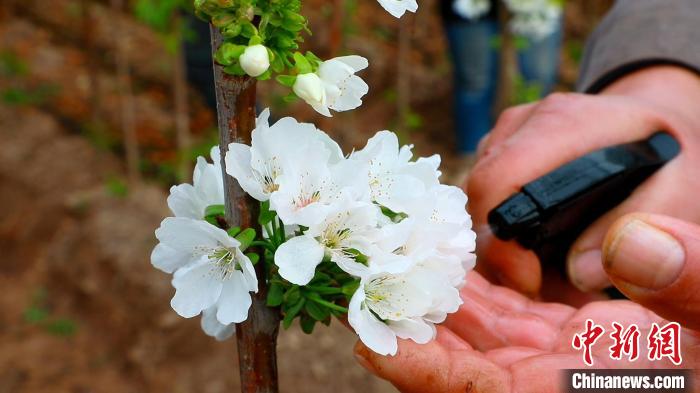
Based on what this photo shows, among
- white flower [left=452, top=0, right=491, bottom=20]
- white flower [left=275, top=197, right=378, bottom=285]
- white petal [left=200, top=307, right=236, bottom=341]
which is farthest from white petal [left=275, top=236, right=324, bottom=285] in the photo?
white flower [left=452, top=0, right=491, bottom=20]

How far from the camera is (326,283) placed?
1.31 metres

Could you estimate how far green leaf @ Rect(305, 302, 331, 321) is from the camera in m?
1.30

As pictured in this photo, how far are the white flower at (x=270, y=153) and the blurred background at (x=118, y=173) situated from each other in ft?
7.44

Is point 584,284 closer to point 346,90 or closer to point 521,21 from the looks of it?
point 346,90

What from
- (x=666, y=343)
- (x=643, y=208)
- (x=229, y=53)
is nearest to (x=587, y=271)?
(x=643, y=208)

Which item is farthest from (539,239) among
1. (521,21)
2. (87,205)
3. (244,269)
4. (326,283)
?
(87,205)

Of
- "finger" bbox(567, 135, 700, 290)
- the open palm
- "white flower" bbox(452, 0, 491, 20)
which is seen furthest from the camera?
"white flower" bbox(452, 0, 491, 20)

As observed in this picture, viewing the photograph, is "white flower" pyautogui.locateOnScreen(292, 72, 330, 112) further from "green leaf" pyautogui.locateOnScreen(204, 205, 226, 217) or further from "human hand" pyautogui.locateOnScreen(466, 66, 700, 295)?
"human hand" pyautogui.locateOnScreen(466, 66, 700, 295)

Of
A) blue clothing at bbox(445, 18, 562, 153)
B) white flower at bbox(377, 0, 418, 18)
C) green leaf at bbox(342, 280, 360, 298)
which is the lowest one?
blue clothing at bbox(445, 18, 562, 153)

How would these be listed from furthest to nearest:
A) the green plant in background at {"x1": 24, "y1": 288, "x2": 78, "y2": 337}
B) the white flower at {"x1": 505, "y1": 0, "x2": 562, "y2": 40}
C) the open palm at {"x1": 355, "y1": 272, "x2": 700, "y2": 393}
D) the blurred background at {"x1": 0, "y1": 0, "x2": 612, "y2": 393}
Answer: the white flower at {"x1": 505, "y1": 0, "x2": 562, "y2": 40}
the green plant in background at {"x1": 24, "y1": 288, "x2": 78, "y2": 337}
the blurred background at {"x1": 0, "y1": 0, "x2": 612, "y2": 393}
the open palm at {"x1": 355, "y1": 272, "x2": 700, "y2": 393}

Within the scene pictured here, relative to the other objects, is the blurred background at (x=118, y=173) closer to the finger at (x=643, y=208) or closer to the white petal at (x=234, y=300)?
the finger at (x=643, y=208)

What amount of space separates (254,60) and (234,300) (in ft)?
1.37

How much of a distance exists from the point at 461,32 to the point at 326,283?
516cm

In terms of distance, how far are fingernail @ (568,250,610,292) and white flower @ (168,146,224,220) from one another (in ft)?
3.59
